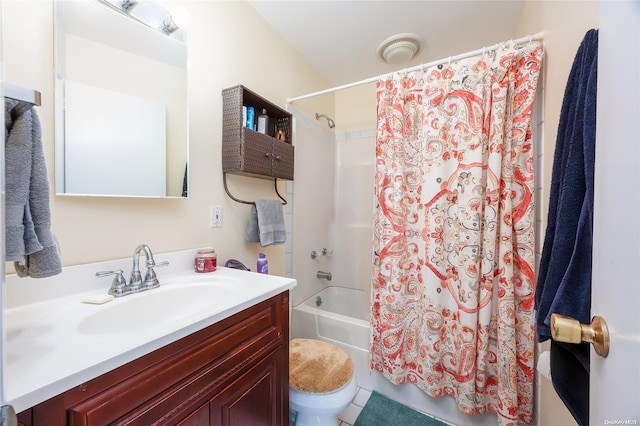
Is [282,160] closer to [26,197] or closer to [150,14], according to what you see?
[150,14]

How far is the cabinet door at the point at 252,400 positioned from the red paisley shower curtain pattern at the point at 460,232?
778mm

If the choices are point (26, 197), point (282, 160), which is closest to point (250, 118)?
point (282, 160)

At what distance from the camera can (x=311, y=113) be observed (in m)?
2.08

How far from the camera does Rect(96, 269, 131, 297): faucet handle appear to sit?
864 mm

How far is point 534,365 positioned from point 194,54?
7.30ft

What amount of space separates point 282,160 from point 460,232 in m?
1.06

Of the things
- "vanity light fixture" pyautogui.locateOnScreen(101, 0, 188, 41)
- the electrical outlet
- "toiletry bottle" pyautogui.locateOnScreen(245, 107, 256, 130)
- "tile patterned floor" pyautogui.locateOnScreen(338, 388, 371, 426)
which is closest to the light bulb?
"vanity light fixture" pyautogui.locateOnScreen(101, 0, 188, 41)

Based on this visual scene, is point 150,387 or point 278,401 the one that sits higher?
point 150,387

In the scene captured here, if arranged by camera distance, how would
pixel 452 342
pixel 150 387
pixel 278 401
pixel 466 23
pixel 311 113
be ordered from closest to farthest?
pixel 150 387 → pixel 278 401 → pixel 452 342 → pixel 466 23 → pixel 311 113

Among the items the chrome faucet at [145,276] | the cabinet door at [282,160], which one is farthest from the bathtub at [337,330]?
the chrome faucet at [145,276]

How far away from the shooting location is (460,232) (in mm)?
1286

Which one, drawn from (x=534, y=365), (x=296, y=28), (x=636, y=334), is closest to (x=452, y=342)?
(x=534, y=365)

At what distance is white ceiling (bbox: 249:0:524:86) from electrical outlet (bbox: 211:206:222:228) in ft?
4.00

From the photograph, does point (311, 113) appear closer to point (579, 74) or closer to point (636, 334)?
point (579, 74)
